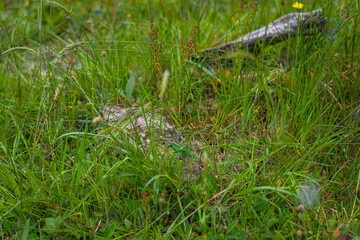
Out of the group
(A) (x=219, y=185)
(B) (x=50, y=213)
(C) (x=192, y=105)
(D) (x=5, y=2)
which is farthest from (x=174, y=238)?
(D) (x=5, y=2)

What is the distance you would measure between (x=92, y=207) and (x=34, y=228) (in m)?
0.27

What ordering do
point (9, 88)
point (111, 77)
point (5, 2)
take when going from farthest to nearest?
point (5, 2) < point (9, 88) < point (111, 77)

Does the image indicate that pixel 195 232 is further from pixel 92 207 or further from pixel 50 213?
pixel 50 213

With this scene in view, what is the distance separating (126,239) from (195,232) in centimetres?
29

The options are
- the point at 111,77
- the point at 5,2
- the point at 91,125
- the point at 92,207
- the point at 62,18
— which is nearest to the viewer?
the point at 92,207

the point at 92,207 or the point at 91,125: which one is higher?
the point at 91,125

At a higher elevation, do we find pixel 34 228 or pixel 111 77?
pixel 111 77

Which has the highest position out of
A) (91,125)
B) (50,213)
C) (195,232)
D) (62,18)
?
(62,18)

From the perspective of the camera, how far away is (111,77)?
2.18 m

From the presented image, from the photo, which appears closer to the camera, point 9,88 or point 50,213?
point 50,213

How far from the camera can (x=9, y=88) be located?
2.47 m

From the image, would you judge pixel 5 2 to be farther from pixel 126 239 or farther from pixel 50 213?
pixel 126 239

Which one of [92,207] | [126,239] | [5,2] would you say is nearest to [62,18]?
[5,2]

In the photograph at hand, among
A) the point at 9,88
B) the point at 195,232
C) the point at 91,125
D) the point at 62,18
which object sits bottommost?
the point at 195,232
